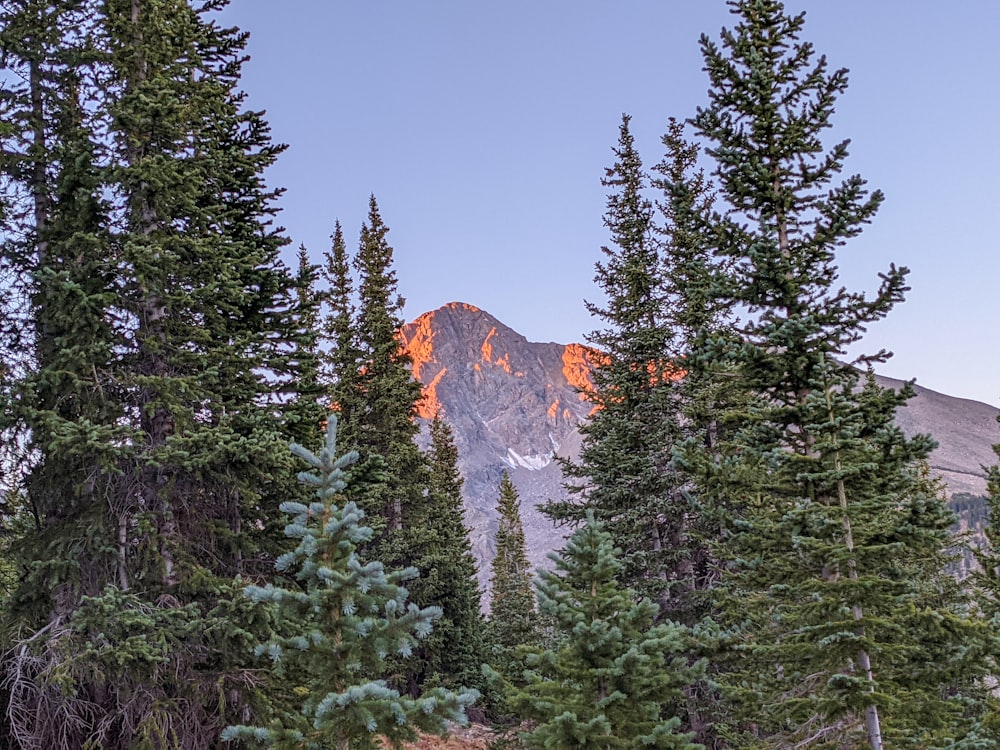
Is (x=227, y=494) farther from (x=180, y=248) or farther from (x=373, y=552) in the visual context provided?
(x=373, y=552)

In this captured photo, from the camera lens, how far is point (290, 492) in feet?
45.2

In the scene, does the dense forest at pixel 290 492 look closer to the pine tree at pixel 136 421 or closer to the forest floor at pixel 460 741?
the pine tree at pixel 136 421

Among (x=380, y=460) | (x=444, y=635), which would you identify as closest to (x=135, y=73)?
(x=380, y=460)

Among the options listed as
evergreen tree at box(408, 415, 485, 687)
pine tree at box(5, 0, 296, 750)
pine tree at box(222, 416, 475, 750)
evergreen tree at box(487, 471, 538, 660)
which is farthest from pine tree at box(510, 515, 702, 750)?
evergreen tree at box(408, 415, 485, 687)

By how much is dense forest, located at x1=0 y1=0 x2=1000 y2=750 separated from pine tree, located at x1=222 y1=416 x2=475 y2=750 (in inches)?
1.3

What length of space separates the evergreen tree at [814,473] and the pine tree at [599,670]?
1296mm

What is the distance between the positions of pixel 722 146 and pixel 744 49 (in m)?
1.63

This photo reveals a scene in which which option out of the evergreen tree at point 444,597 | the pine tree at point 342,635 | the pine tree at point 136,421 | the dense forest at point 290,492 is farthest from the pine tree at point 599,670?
the evergreen tree at point 444,597

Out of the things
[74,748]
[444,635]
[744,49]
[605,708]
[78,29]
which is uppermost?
[78,29]

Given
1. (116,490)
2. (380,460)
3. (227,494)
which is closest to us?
(116,490)

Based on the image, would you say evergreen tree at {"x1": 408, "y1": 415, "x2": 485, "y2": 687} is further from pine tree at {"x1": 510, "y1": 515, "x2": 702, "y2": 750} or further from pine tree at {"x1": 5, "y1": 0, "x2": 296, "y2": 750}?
pine tree at {"x1": 510, "y1": 515, "x2": 702, "y2": 750}

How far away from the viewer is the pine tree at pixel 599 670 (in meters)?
8.15

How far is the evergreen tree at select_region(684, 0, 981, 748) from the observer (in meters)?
Result: 8.05

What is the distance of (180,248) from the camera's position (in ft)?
39.0
